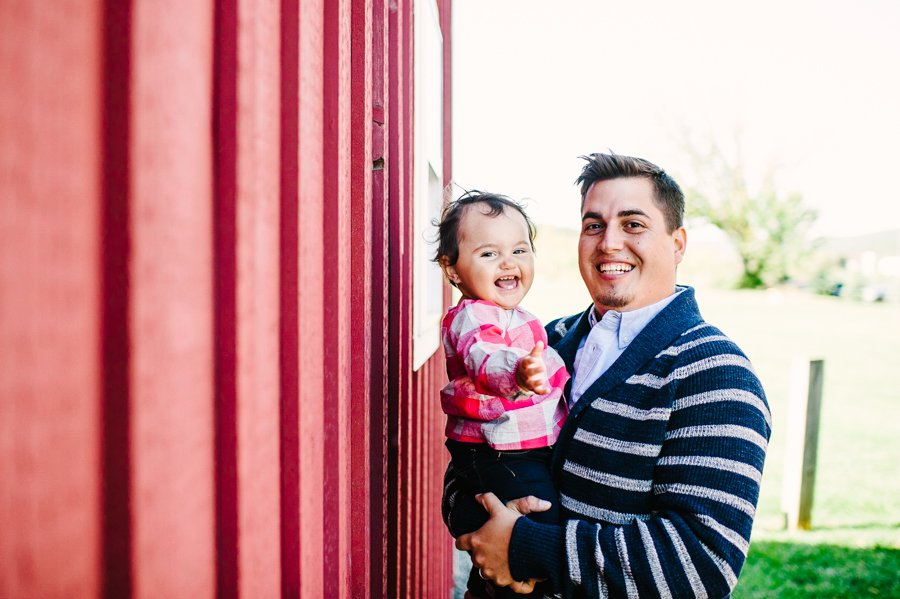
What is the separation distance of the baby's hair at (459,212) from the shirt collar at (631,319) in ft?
1.25

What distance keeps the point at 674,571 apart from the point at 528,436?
1.79 feet

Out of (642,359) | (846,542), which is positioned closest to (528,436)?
(642,359)

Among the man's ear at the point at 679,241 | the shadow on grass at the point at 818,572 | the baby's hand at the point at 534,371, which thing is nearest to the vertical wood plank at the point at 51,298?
the baby's hand at the point at 534,371

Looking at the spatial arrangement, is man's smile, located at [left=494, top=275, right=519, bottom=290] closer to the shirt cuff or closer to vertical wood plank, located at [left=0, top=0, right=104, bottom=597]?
the shirt cuff

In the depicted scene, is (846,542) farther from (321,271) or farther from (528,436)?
(321,271)

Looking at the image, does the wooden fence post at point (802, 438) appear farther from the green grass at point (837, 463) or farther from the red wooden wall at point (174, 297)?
the red wooden wall at point (174, 297)

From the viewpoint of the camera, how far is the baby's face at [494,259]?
6.09 feet

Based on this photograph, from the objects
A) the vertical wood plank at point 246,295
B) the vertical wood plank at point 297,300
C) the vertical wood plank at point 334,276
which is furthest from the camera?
the vertical wood plank at point 334,276

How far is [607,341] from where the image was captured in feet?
6.19

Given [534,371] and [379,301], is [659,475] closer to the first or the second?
[534,371]

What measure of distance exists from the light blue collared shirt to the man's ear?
0.19 m

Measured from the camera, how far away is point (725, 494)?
1.37 metres

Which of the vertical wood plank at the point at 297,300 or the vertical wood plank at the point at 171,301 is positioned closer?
the vertical wood plank at the point at 171,301

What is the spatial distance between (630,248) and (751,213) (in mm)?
42147
